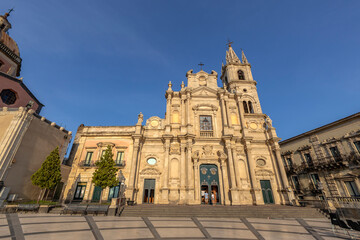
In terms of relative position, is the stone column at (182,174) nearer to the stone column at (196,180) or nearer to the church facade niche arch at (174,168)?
the church facade niche arch at (174,168)

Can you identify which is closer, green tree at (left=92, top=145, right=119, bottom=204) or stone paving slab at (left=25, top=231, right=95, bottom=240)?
stone paving slab at (left=25, top=231, right=95, bottom=240)

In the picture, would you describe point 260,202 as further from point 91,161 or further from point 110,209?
point 91,161

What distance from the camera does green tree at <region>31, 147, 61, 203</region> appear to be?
14.6 meters

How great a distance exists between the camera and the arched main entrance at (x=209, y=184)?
739 inches

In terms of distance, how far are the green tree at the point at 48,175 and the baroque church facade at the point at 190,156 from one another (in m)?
4.44

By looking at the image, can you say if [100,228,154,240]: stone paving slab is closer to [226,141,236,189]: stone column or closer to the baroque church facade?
the baroque church facade

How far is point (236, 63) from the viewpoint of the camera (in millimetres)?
33938

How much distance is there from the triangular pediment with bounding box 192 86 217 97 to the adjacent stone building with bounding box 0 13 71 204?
60.8 feet

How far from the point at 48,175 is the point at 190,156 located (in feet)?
46.3

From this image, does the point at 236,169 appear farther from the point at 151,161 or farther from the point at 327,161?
the point at 327,161

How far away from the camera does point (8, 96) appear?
70.3 ft

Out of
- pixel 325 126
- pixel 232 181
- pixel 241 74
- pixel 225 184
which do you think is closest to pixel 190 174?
pixel 225 184

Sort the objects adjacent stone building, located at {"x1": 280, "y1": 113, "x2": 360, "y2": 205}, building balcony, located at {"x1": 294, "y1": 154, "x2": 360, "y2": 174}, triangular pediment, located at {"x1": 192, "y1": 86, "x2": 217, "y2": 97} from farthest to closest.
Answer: triangular pediment, located at {"x1": 192, "y1": 86, "x2": 217, "y2": 97}, adjacent stone building, located at {"x1": 280, "y1": 113, "x2": 360, "y2": 205}, building balcony, located at {"x1": 294, "y1": 154, "x2": 360, "y2": 174}

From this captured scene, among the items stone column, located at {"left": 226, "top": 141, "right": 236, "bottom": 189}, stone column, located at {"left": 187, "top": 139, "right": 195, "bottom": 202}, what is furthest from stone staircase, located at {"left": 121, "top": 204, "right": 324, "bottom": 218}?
stone column, located at {"left": 226, "top": 141, "right": 236, "bottom": 189}
